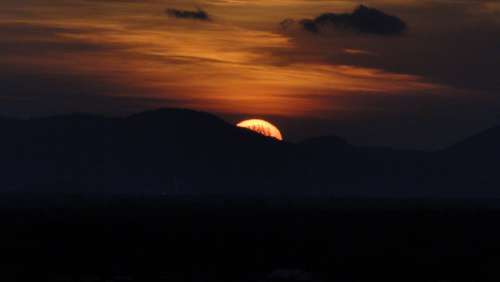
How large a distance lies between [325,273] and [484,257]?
81.8 feet

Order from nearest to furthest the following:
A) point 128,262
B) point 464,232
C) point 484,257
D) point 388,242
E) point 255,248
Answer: point 128,262 < point 484,257 < point 255,248 < point 388,242 < point 464,232

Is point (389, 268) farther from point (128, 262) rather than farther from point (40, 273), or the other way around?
point (40, 273)

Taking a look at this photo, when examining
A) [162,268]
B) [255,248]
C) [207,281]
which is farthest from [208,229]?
[207,281]

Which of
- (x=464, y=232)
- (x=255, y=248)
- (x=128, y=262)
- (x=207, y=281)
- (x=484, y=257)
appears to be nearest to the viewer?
(x=207, y=281)

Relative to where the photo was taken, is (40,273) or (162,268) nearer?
(40,273)

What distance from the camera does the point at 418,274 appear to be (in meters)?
86.1

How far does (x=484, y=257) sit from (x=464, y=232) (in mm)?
55483

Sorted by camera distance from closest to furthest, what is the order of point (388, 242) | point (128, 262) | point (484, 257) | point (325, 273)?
point (325, 273), point (128, 262), point (484, 257), point (388, 242)

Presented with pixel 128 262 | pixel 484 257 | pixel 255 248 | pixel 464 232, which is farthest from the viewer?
pixel 464 232

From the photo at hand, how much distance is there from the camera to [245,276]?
3233 inches

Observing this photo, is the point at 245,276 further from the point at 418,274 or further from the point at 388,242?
the point at 388,242

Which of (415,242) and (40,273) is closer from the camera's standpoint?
(40,273)

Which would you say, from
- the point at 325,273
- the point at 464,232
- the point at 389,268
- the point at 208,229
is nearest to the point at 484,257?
the point at 389,268

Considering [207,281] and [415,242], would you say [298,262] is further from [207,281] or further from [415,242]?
[415,242]
